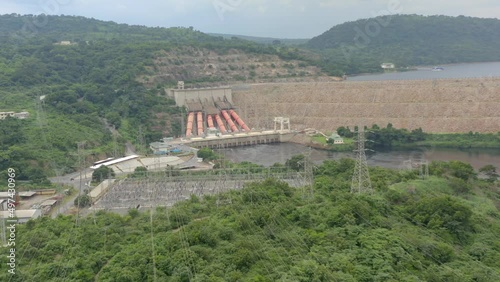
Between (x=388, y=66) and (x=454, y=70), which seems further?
(x=388, y=66)

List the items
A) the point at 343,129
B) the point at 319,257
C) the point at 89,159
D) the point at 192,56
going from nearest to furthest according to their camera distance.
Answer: the point at 319,257 < the point at 89,159 < the point at 343,129 < the point at 192,56

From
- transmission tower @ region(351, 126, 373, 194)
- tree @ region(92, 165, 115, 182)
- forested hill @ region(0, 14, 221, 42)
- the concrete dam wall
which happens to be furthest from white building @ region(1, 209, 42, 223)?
forested hill @ region(0, 14, 221, 42)

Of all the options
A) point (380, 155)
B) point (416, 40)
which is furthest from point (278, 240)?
point (416, 40)

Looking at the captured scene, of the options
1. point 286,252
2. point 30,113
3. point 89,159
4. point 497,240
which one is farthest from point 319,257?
point 30,113

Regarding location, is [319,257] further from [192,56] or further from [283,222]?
[192,56]

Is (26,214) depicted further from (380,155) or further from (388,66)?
(388,66)

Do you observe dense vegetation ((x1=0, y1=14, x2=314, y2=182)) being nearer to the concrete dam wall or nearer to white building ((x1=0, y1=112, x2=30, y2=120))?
white building ((x1=0, y1=112, x2=30, y2=120))
